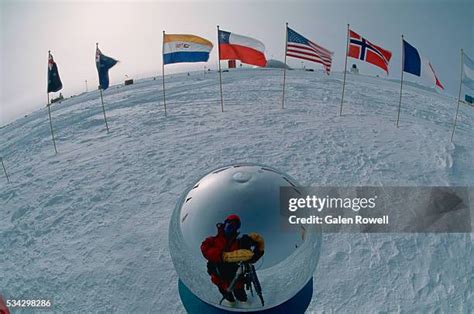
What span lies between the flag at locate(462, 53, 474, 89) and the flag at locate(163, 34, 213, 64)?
8479mm

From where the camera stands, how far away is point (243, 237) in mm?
3039

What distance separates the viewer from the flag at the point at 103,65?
1144 cm

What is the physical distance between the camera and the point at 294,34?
11.5 metres

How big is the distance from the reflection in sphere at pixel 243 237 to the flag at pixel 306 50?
9.11m

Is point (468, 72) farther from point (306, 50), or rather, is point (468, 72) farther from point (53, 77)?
point (53, 77)

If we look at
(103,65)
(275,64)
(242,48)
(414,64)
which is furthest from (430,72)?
(275,64)

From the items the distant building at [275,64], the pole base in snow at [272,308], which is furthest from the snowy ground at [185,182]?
the distant building at [275,64]

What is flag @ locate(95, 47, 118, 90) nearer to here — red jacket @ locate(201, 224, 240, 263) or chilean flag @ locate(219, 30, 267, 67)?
chilean flag @ locate(219, 30, 267, 67)

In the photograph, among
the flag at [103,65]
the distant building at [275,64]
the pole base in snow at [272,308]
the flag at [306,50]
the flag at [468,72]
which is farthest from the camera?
the distant building at [275,64]

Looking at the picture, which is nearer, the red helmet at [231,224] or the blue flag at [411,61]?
the red helmet at [231,224]

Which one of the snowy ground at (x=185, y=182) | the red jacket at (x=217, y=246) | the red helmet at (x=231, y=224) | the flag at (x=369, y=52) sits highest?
the flag at (x=369, y=52)

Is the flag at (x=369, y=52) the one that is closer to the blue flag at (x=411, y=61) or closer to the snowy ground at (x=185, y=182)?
the blue flag at (x=411, y=61)

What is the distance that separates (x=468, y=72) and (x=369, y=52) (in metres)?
3.01

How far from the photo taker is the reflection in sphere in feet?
10.1
